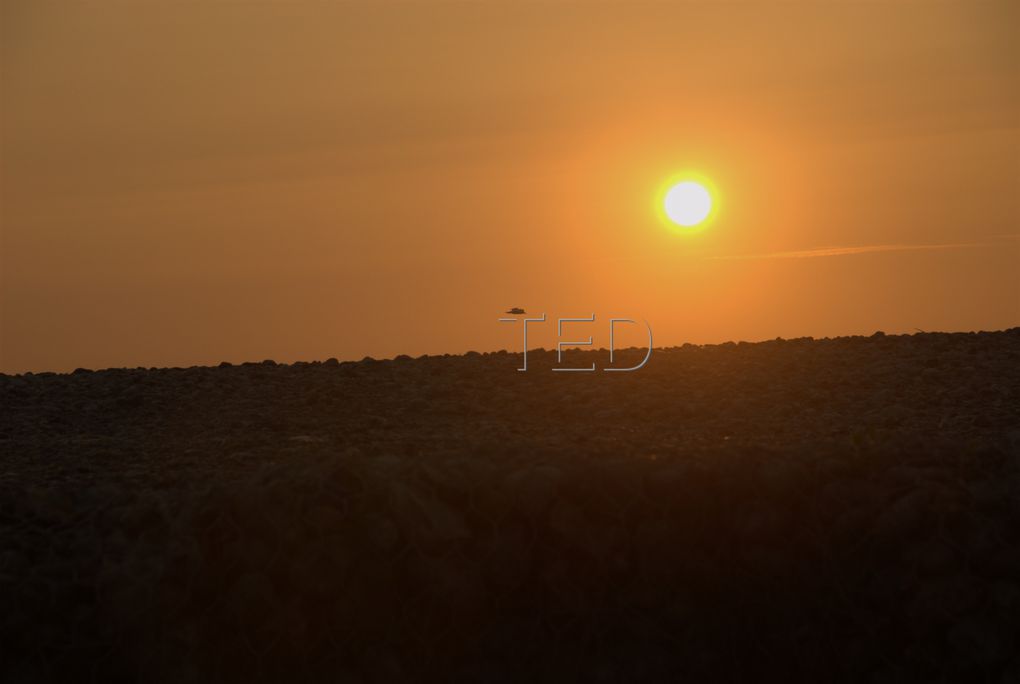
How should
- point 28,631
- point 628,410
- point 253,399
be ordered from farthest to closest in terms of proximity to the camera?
point 253,399, point 628,410, point 28,631

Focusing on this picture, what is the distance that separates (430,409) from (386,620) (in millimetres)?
5419

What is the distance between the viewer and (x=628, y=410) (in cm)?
1288

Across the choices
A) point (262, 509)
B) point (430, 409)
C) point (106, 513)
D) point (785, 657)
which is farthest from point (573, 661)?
point (430, 409)

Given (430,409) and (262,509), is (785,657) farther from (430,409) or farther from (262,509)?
(430,409)

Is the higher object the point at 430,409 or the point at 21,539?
the point at 430,409

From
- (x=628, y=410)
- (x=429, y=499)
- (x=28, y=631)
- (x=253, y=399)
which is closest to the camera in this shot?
(x=28, y=631)

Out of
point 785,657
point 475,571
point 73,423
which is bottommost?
point 785,657

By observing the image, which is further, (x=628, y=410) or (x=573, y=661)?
(x=628, y=410)

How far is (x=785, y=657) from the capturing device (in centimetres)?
824

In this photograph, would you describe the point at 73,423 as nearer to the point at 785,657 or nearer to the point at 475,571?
the point at 475,571

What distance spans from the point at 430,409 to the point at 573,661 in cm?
568

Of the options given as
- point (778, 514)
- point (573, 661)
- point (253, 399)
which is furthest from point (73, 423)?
point (778, 514)

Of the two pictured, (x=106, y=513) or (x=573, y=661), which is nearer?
(x=573, y=661)

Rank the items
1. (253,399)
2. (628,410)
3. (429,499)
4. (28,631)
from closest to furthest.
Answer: (28,631)
(429,499)
(628,410)
(253,399)
